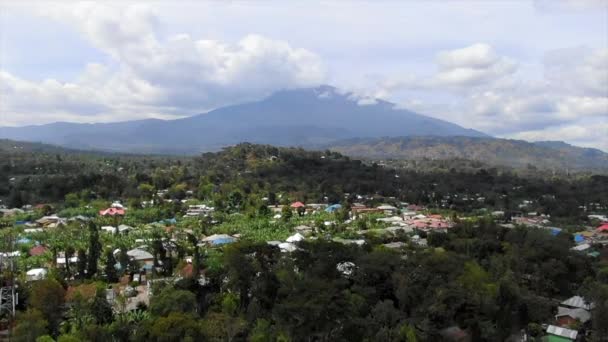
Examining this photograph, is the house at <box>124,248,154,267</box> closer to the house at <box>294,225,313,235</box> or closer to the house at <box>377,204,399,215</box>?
the house at <box>294,225,313,235</box>

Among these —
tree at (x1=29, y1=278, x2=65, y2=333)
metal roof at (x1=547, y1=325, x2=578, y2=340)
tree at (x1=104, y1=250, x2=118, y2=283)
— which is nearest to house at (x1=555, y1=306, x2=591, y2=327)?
metal roof at (x1=547, y1=325, x2=578, y2=340)

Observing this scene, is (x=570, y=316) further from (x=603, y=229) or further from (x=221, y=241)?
(x=603, y=229)

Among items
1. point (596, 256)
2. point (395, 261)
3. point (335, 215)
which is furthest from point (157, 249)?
point (596, 256)

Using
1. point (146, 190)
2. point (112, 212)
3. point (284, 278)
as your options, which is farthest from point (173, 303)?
point (146, 190)

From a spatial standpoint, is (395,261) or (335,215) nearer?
(395,261)

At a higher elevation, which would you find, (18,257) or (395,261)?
(395,261)

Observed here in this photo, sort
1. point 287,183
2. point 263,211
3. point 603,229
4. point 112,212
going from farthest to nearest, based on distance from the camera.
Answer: point 287,183, point 263,211, point 112,212, point 603,229

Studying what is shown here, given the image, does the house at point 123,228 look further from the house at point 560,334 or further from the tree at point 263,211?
the house at point 560,334

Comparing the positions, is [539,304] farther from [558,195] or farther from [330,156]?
[330,156]
